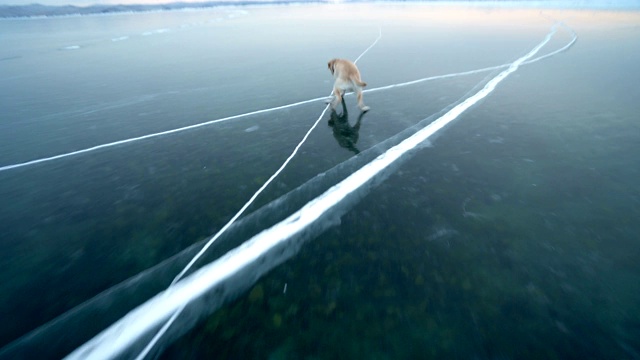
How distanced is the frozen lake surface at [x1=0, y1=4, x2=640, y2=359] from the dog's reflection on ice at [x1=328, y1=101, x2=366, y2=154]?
0.06 meters

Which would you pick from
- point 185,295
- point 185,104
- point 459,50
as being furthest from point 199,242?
point 459,50

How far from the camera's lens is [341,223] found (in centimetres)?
280

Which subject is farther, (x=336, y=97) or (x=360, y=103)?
(x=336, y=97)

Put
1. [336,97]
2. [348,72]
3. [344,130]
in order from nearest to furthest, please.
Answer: [344,130], [348,72], [336,97]

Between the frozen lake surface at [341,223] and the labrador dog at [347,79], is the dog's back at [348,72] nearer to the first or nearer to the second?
the labrador dog at [347,79]

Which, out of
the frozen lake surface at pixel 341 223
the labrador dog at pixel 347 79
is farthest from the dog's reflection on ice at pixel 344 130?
the labrador dog at pixel 347 79

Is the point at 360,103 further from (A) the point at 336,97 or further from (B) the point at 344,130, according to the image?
(B) the point at 344,130

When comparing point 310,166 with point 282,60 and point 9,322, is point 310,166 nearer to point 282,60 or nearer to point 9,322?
point 9,322

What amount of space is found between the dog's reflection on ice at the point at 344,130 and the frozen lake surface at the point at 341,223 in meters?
0.06

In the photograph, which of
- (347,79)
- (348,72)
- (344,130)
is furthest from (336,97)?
(344,130)

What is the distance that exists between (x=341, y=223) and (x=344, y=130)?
8.43 ft

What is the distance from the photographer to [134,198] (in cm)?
338

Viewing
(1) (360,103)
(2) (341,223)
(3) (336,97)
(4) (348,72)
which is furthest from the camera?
(3) (336,97)

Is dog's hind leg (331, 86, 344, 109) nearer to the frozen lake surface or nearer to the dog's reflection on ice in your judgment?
the dog's reflection on ice
